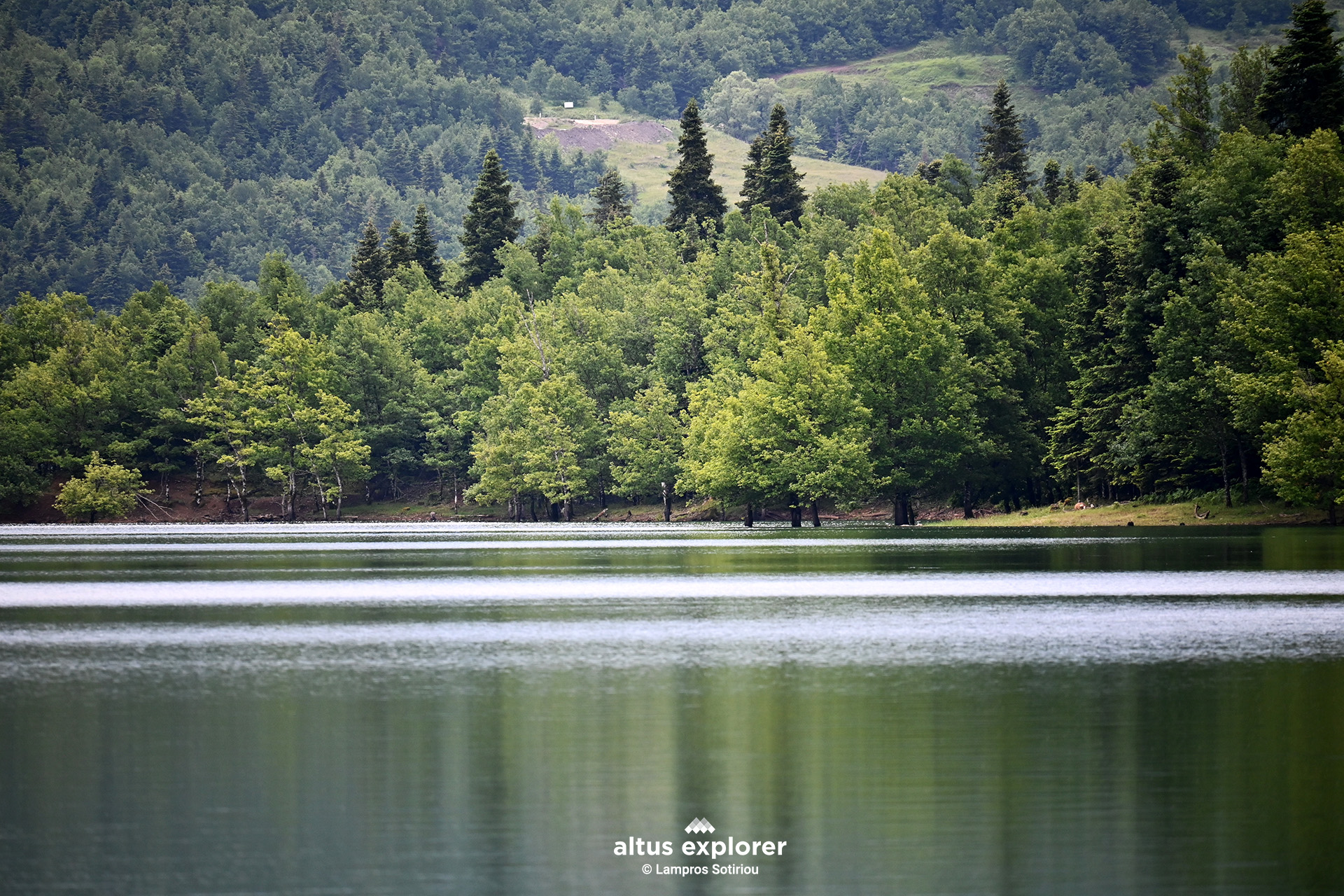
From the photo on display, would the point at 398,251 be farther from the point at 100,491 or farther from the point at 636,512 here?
the point at 636,512

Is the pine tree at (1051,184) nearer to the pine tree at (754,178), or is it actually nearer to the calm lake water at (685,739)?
the pine tree at (754,178)

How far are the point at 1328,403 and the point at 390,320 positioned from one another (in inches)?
4335

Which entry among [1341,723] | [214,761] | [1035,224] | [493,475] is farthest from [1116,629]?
[493,475]

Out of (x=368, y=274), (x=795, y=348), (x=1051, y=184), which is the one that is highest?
(x=1051, y=184)

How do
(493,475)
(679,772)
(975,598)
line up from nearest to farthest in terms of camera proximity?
(679,772), (975,598), (493,475)

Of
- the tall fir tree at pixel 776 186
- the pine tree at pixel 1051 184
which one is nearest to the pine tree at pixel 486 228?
the tall fir tree at pixel 776 186

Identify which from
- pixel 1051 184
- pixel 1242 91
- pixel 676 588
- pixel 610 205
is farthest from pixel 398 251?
pixel 676 588

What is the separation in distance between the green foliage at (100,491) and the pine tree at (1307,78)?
102 m

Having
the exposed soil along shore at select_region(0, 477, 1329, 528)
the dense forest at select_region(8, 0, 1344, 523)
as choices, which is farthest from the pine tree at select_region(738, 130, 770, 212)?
the exposed soil along shore at select_region(0, 477, 1329, 528)

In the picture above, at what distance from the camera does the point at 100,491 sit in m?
142

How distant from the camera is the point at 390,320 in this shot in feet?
553

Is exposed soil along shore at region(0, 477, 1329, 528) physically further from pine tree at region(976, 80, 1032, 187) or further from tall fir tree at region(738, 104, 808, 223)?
pine tree at region(976, 80, 1032, 187)

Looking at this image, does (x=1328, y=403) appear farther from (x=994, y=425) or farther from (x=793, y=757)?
(x=793, y=757)

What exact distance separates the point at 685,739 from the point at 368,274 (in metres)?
157
